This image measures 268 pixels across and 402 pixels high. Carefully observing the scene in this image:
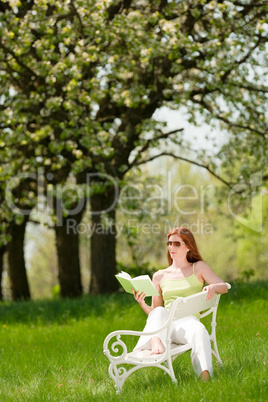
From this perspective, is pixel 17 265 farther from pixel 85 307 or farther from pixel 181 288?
pixel 181 288

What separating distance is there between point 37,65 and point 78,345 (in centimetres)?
601

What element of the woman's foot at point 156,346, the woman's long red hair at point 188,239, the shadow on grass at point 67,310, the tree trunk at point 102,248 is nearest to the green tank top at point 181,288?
the woman's long red hair at point 188,239

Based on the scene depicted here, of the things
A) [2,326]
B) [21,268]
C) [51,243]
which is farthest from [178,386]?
[51,243]

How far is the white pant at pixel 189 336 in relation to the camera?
5.80 metres

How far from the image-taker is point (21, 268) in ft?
63.3

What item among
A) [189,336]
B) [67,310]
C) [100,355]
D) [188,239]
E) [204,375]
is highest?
[188,239]

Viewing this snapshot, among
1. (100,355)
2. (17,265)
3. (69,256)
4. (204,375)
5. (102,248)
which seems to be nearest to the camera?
(204,375)

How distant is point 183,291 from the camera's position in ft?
20.8

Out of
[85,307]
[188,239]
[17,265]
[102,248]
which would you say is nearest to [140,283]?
[188,239]

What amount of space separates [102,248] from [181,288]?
9.00m

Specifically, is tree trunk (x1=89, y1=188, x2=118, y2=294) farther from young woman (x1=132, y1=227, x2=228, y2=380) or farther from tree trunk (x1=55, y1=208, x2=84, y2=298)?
young woman (x1=132, y1=227, x2=228, y2=380)

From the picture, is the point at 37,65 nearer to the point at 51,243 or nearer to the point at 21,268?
the point at 21,268

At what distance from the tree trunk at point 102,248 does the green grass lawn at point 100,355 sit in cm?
124

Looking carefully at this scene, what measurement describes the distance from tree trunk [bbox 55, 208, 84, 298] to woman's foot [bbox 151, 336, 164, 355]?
1102cm
